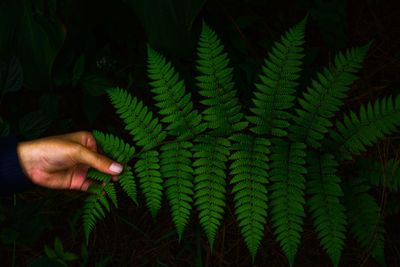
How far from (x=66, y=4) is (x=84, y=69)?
414 mm

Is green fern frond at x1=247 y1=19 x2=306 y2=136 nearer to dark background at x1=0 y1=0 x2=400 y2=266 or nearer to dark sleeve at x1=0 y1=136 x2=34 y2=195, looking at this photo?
dark background at x1=0 y1=0 x2=400 y2=266

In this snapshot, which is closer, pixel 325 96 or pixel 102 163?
pixel 325 96

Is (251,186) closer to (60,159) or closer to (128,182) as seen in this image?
(128,182)

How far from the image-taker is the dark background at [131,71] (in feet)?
6.93

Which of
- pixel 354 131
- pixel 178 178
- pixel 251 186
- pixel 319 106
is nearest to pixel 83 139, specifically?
pixel 178 178

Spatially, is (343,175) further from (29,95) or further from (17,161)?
(29,95)

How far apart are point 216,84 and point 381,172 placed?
811 millimetres

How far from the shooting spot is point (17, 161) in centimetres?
213

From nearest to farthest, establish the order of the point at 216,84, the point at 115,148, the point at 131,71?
1. the point at 216,84
2. the point at 115,148
3. the point at 131,71

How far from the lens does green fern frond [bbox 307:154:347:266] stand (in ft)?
A: 5.21

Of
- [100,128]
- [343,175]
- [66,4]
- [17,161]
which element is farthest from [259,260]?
[66,4]

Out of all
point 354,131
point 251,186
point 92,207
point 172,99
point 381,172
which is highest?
point 172,99

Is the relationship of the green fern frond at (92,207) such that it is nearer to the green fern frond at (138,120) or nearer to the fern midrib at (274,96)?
the green fern frond at (138,120)

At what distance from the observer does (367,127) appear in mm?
1631
